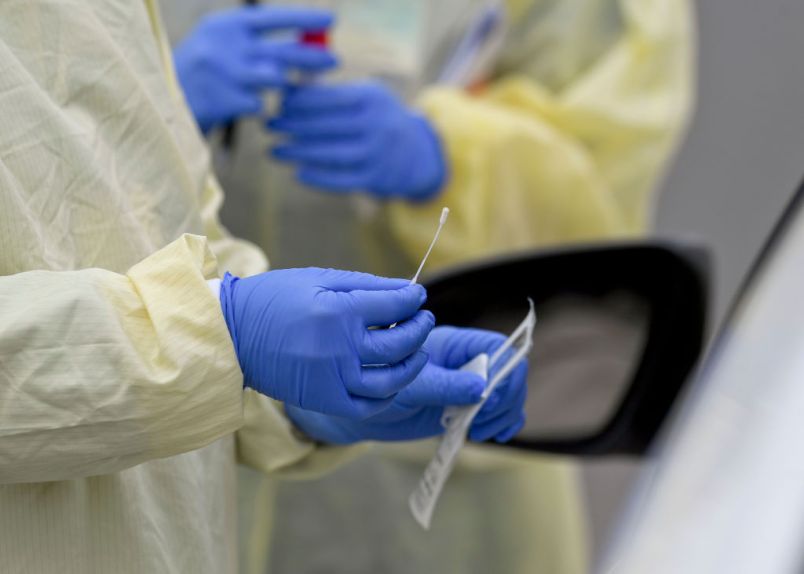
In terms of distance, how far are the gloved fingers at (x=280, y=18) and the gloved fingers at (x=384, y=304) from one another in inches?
23.1

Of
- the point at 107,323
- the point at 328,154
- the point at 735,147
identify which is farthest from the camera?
the point at 735,147

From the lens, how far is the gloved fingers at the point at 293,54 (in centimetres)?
95

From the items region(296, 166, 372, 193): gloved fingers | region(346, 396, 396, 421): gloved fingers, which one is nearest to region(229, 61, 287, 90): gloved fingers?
region(296, 166, 372, 193): gloved fingers

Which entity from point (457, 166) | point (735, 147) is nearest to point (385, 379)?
point (457, 166)

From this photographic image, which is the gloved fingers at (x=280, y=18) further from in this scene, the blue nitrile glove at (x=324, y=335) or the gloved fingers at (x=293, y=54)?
the blue nitrile glove at (x=324, y=335)

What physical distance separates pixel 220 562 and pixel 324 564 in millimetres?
557

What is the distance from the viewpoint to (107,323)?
0.39 meters

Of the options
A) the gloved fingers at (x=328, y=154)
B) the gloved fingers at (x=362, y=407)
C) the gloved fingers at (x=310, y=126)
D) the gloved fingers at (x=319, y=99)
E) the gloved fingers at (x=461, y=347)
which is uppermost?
the gloved fingers at (x=362, y=407)

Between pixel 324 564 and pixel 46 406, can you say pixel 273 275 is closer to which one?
pixel 46 406

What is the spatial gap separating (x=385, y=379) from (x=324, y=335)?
4 cm

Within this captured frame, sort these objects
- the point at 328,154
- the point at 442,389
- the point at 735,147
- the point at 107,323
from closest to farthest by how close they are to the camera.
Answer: the point at 107,323, the point at 442,389, the point at 328,154, the point at 735,147

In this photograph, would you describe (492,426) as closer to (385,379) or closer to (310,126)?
(385,379)

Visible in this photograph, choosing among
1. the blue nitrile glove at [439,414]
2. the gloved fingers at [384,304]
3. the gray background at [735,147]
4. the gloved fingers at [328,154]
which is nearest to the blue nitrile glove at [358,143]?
the gloved fingers at [328,154]

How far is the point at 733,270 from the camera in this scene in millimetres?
895
